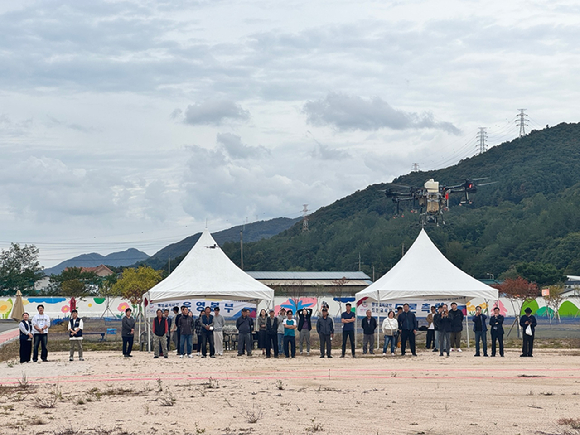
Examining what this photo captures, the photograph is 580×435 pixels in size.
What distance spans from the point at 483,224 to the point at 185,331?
3713 inches

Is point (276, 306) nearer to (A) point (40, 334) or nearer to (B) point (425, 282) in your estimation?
(B) point (425, 282)

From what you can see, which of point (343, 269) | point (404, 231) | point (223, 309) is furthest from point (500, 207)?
point (223, 309)

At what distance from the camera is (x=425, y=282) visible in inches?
1029

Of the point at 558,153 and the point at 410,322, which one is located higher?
the point at 558,153

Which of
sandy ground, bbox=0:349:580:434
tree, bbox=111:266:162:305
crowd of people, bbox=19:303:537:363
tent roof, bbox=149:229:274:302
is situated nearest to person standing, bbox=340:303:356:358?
crowd of people, bbox=19:303:537:363

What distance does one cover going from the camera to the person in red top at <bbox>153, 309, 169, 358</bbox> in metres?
22.7

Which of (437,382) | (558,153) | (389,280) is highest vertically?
(558,153)

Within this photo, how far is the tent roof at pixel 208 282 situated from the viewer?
25.0 meters

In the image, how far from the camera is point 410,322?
23.1 meters

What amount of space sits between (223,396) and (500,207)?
118 meters

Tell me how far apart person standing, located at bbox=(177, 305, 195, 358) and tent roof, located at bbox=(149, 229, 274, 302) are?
59.3 inches

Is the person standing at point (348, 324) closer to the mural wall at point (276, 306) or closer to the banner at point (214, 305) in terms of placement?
the banner at point (214, 305)

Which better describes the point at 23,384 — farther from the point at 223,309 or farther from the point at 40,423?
the point at 223,309

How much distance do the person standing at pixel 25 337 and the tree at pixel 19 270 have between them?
179 feet
